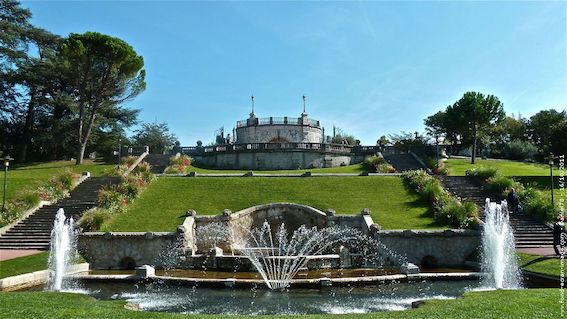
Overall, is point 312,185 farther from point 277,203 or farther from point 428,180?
point 428,180

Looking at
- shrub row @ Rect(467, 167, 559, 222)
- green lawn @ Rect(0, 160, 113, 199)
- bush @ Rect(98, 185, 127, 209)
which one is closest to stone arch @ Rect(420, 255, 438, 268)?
shrub row @ Rect(467, 167, 559, 222)

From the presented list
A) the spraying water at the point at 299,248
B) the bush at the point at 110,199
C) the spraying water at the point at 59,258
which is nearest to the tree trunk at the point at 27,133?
the bush at the point at 110,199

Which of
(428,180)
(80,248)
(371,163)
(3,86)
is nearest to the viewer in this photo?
(80,248)

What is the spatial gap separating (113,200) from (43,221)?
3.66 metres

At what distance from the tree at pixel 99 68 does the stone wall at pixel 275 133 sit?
1415cm

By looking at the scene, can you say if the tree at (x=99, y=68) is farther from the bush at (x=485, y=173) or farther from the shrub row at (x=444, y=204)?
the bush at (x=485, y=173)

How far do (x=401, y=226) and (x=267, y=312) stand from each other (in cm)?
1196

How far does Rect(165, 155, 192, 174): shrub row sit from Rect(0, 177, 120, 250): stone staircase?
6334mm

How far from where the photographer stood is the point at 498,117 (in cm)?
4759

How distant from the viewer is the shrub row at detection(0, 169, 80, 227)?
24188 mm

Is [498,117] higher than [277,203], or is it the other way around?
[498,117]

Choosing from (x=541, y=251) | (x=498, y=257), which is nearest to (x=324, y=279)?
(x=498, y=257)

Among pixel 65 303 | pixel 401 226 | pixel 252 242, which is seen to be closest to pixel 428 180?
pixel 401 226

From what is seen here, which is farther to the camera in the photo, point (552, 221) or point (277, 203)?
point (277, 203)
